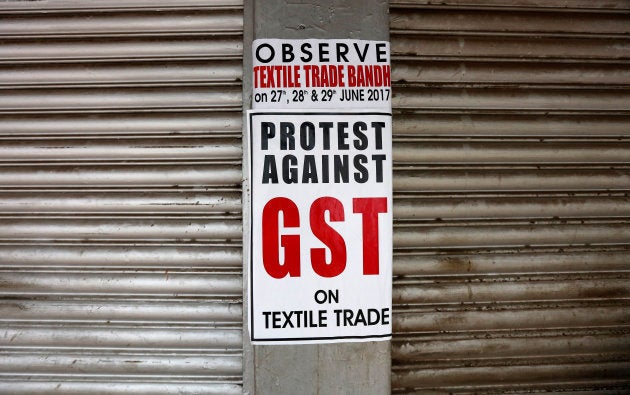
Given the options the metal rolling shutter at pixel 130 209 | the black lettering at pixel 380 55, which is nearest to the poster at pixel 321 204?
the black lettering at pixel 380 55

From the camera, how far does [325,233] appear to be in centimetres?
216

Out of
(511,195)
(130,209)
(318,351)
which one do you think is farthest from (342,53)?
(318,351)

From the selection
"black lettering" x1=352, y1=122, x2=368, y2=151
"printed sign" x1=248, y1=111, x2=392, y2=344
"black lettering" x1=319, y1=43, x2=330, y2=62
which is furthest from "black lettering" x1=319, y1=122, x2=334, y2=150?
"black lettering" x1=319, y1=43, x2=330, y2=62

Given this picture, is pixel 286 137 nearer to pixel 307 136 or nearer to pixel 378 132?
pixel 307 136

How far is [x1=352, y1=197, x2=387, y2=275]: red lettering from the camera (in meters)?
2.16

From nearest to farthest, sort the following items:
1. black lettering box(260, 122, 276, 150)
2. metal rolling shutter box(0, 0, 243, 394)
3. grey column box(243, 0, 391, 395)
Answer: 1. black lettering box(260, 122, 276, 150)
2. grey column box(243, 0, 391, 395)
3. metal rolling shutter box(0, 0, 243, 394)

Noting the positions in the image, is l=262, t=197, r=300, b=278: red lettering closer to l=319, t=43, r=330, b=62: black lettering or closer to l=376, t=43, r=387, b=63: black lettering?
l=319, t=43, r=330, b=62: black lettering

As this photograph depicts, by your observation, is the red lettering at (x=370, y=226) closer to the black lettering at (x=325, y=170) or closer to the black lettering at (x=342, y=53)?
the black lettering at (x=325, y=170)

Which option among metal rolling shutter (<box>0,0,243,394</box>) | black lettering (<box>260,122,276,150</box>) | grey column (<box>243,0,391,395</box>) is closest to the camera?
black lettering (<box>260,122,276,150</box>)

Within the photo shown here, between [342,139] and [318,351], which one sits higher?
[342,139]

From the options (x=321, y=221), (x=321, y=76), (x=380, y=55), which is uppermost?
(x=380, y=55)

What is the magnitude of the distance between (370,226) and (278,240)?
50 cm

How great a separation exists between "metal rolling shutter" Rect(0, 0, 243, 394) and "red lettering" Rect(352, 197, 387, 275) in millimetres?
766

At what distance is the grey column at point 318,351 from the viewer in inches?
89.4
